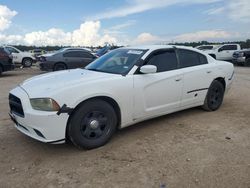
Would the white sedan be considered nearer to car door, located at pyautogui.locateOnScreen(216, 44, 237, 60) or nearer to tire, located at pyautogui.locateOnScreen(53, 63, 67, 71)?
tire, located at pyautogui.locateOnScreen(53, 63, 67, 71)

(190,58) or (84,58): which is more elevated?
(190,58)

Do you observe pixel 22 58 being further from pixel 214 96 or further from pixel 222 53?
pixel 214 96

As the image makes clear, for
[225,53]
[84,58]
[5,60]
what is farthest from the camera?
[225,53]

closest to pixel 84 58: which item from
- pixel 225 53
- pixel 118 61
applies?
pixel 118 61

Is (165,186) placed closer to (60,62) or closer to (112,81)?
(112,81)

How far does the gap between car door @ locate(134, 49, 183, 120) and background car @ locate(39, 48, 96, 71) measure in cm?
1089

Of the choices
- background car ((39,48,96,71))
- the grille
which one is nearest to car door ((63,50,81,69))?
background car ((39,48,96,71))

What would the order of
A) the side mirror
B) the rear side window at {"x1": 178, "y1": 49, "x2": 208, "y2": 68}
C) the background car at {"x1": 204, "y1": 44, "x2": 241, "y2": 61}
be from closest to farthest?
the side mirror < the rear side window at {"x1": 178, "y1": 49, "x2": 208, "y2": 68} < the background car at {"x1": 204, "y1": 44, "x2": 241, "y2": 61}

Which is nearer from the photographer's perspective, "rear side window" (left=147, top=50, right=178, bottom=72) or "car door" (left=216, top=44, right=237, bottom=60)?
"rear side window" (left=147, top=50, right=178, bottom=72)

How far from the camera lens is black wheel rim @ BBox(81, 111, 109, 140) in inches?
163

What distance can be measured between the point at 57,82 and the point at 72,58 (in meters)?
11.8

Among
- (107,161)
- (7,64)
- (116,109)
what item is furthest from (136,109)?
(7,64)

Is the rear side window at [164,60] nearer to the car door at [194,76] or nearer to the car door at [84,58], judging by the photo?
the car door at [194,76]

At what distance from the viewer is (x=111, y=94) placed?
4.33 metres
